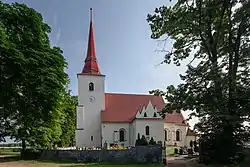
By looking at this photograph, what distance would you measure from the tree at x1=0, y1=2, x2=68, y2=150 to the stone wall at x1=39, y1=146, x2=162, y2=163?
18.6 ft

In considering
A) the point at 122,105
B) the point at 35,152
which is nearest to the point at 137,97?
the point at 122,105

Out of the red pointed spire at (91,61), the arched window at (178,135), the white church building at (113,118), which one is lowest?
the arched window at (178,135)

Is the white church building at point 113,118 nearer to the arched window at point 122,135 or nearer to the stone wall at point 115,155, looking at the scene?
the arched window at point 122,135

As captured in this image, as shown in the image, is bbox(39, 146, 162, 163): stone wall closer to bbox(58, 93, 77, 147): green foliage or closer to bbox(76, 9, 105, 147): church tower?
bbox(58, 93, 77, 147): green foliage

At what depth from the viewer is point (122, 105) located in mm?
54594

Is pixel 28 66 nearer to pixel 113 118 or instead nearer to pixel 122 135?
pixel 113 118

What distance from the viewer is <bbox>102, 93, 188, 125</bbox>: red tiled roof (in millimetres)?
52816

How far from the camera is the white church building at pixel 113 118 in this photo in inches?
2018

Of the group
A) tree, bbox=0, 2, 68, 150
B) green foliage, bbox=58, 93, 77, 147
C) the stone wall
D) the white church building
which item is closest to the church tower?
the white church building

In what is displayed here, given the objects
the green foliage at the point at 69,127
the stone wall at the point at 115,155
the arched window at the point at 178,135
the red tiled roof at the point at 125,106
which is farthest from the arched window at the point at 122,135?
the stone wall at the point at 115,155

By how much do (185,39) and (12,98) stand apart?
11486 millimetres

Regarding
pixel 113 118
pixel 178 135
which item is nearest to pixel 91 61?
pixel 113 118

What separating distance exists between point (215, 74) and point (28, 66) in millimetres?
10100

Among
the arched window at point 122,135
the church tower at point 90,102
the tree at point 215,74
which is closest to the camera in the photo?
the tree at point 215,74
